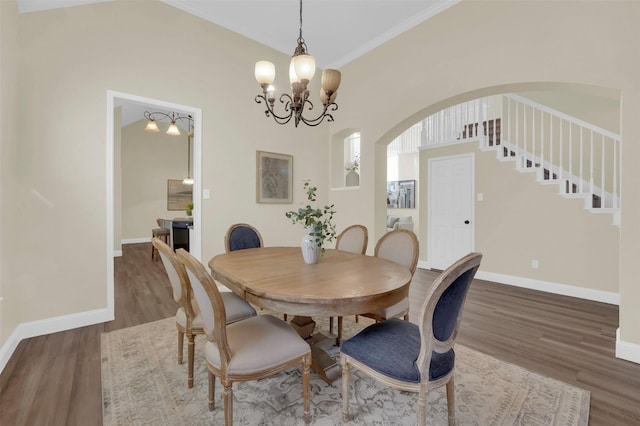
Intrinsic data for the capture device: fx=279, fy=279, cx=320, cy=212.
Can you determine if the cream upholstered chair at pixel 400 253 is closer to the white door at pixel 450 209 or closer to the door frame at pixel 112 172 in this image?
the door frame at pixel 112 172

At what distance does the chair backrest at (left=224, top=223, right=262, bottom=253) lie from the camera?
286 centimetres

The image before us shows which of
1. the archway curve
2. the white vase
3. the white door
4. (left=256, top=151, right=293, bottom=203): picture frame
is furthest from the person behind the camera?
the white door

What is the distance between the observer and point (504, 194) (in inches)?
171

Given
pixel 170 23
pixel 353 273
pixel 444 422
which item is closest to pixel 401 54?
pixel 170 23

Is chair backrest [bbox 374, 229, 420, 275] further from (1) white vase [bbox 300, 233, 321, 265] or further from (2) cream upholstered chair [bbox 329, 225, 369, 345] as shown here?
(1) white vase [bbox 300, 233, 321, 265]

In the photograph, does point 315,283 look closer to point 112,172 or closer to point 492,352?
point 492,352

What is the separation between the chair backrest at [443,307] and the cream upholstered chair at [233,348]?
62cm

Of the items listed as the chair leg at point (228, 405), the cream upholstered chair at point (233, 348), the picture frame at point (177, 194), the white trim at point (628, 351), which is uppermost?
the picture frame at point (177, 194)

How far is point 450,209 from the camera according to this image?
502 cm

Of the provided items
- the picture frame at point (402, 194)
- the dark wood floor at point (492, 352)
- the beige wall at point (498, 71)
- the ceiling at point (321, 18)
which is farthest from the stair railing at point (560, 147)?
the picture frame at point (402, 194)

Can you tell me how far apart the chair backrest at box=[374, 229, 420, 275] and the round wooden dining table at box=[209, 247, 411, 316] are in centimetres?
35

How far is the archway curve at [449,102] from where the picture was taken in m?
2.42

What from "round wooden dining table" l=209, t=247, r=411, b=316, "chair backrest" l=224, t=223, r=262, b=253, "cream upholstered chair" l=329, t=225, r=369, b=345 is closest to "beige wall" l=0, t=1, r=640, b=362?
"chair backrest" l=224, t=223, r=262, b=253

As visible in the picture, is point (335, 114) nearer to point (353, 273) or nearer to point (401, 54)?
point (401, 54)
